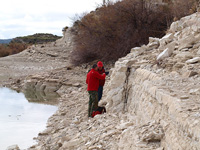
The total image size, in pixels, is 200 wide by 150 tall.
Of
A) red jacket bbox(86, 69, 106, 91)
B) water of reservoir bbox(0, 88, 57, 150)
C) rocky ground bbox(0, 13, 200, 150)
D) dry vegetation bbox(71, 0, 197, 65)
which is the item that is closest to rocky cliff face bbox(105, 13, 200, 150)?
rocky ground bbox(0, 13, 200, 150)

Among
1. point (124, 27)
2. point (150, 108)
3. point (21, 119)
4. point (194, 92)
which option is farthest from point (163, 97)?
point (124, 27)

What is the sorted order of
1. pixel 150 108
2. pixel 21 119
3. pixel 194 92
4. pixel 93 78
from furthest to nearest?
pixel 21 119
pixel 93 78
pixel 150 108
pixel 194 92

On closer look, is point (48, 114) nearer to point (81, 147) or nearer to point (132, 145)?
point (81, 147)

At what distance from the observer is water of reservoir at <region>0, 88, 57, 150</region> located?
295 inches

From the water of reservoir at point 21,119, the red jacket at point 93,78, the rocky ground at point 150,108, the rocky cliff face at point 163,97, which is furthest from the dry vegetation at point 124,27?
the red jacket at point 93,78

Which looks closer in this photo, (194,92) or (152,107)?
(194,92)

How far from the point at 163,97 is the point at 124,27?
1187 centimetres

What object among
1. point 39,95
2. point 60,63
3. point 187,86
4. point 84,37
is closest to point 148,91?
point 187,86

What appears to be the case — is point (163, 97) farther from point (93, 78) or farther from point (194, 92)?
point (93, 78)

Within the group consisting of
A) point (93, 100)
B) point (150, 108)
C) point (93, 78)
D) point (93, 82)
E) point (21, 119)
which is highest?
point (93, 78)

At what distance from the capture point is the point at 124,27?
584 inches

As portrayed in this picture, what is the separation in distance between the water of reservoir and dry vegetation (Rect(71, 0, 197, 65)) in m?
5.23

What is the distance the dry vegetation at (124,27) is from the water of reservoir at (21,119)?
5228mm

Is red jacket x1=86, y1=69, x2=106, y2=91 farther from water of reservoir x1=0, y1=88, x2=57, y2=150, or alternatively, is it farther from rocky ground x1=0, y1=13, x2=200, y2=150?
water of reservoir x1=0, y1=88, x2=57, y2=150
